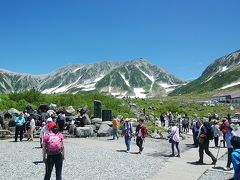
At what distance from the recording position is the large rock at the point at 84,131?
32.2 m

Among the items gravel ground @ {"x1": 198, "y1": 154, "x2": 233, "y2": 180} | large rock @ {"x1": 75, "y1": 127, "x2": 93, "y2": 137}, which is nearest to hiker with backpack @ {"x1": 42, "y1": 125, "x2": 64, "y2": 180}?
gravel ground @ {"x1": 198, "y1": 154, "x2": 233, "y2": 180}

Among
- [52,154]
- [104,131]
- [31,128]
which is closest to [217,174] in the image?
[52,154]

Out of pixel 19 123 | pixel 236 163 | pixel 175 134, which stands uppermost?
pixel 19 123

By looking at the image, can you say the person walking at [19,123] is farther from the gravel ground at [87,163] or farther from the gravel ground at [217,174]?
the gravel ground at [217,174]

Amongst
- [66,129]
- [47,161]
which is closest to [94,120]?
[66,129]

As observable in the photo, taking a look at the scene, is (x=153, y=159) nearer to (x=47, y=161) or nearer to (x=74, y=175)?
(x=74, y=175)

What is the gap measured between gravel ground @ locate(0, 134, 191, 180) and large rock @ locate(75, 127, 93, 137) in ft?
24.1

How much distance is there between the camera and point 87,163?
18438mm

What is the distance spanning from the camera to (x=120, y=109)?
5106 cm

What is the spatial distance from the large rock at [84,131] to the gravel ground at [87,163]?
7351 mm

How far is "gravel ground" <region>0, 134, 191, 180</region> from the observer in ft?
51.0

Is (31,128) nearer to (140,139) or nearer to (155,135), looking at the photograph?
(140,139)

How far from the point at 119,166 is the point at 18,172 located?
4902 millimetres

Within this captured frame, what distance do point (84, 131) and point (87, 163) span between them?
14233 millimetres
